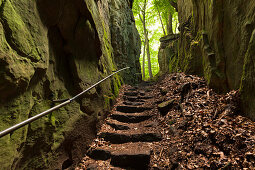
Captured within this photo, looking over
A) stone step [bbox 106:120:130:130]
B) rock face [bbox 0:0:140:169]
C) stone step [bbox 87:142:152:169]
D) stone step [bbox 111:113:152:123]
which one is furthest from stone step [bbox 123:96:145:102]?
stone step [bbox 87:142:152:169]

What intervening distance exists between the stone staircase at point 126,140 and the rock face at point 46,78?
481mm

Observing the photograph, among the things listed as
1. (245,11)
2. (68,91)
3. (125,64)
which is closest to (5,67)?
(68,91)

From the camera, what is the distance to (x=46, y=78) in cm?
289

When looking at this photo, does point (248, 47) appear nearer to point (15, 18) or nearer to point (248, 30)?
point (248, 30)

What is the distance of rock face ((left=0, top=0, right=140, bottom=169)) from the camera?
1989 mm

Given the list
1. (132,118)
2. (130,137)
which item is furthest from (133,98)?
(130,137)

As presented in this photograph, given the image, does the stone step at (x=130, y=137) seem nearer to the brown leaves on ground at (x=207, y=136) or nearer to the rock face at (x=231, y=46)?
the brown leaves on ground at (x=207, y=136)

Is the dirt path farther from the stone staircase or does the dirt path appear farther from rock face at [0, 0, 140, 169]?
rock face at [0, 0, 140, 169]

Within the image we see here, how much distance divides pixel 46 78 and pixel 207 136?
399 centimetres

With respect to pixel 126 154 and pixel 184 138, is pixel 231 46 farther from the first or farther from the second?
pixel 126 154

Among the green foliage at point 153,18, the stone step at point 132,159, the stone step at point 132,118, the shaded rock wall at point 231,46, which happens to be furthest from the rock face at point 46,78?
the green foliage at point 153,18

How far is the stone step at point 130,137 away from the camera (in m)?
3.96

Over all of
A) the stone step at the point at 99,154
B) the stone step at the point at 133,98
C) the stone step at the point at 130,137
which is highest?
the stone step at the point at 133,98

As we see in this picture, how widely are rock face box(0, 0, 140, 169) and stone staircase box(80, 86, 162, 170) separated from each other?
0.48m
